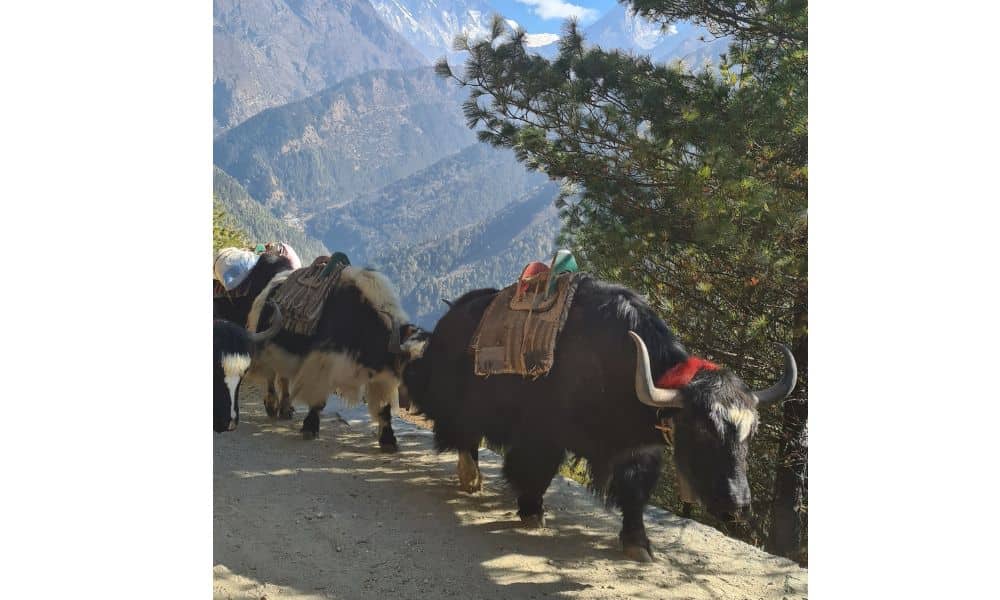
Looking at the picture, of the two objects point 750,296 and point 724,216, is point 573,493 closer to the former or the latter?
point 750,296

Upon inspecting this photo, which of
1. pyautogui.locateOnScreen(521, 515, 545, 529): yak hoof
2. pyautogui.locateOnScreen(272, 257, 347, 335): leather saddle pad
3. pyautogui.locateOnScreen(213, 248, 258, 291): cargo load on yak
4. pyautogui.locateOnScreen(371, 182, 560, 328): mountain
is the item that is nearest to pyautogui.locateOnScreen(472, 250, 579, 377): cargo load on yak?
pyautogui.locateOnScreen(371, 182, 560, 328): mountain

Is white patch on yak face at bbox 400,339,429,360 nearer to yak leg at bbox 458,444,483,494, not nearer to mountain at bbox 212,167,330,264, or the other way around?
yak leg at bbox 458,444,483,494

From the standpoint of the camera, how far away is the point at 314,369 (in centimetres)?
387

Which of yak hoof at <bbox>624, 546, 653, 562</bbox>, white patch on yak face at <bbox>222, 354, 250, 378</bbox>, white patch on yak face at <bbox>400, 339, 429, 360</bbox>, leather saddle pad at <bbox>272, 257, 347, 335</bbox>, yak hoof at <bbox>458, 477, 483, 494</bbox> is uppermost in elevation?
leather saddle pad at <bbox>272, 257, 347, 335</bbox>

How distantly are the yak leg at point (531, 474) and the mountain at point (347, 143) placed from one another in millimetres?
1536

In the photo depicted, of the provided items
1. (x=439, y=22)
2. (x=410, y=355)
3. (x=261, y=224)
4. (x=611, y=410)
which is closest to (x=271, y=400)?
(x=261, y=224)

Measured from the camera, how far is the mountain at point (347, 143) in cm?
351

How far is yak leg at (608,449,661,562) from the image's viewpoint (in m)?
2.40

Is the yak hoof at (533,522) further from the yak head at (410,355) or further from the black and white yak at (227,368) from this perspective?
the black and white yak at (227,368)

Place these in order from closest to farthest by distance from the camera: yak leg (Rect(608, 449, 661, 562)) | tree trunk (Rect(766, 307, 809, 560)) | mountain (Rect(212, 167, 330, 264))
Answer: yak leg (Rect(608, 449, 661, 562)), tree trunk (Rect(766, 307, 809, 560)), mountain (Rect(212, 167, 330, 264))

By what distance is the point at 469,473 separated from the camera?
3.17 meters

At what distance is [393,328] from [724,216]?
183 centimetres

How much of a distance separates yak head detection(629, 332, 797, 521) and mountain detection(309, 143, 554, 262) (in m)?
1.42
